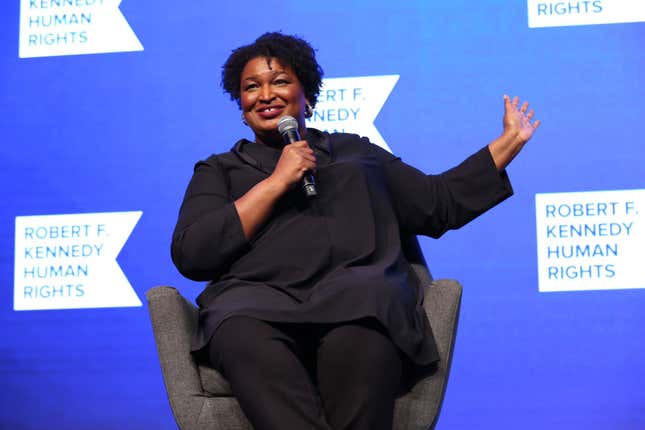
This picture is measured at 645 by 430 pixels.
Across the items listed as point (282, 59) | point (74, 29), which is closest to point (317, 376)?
point (282, 59)

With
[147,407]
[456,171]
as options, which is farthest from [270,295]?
[147,407]

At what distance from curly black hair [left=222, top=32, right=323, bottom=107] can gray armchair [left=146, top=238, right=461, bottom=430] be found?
64cm

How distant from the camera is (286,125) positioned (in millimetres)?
2035

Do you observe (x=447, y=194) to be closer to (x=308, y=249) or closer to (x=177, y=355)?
(x=308, y=249)

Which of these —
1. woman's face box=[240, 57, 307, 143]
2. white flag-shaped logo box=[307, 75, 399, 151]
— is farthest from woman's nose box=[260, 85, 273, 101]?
white flag-shaped logo box=[307, 75, 399, 151]

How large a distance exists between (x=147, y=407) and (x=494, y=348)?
113 cm

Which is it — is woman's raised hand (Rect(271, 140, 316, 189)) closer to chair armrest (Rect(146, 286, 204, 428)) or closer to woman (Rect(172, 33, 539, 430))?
woman (Rect(172, 33, 539, 430))

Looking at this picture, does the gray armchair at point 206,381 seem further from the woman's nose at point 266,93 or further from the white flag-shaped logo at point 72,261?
the white flag-shaped logo at point 72,261

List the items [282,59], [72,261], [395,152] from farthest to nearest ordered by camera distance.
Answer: [72,261] → [395,152] → [282,59]

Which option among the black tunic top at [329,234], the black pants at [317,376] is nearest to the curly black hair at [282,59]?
the black tunic top at [329,234]

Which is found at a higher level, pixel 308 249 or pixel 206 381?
pixel 308 249

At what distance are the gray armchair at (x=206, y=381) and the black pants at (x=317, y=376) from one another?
0.10 meters

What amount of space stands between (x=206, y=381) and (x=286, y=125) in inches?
22.9

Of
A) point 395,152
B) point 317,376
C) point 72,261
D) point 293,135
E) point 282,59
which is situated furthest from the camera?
point 72,261
